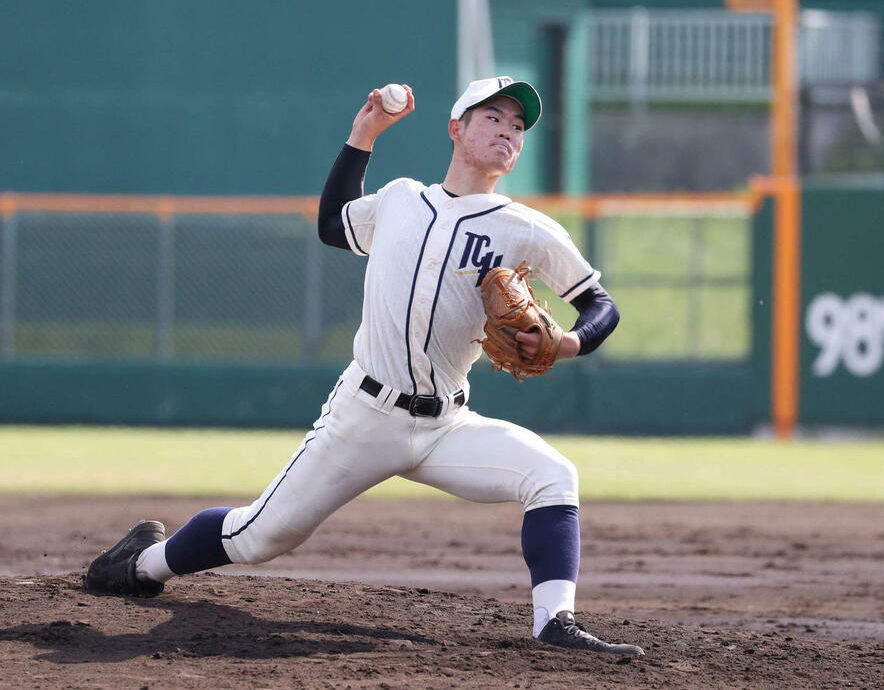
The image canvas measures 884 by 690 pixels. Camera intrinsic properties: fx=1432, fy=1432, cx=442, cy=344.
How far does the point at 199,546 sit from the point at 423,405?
0.95 m

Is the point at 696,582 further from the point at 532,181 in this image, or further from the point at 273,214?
the point at 532,181

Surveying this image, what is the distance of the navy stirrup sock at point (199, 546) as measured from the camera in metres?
4.81

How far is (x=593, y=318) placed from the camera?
4516mm

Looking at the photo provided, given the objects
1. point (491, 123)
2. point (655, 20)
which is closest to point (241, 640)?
point (491, 123)

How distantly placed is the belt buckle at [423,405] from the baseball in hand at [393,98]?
0.99 metres

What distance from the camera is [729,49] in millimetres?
24047

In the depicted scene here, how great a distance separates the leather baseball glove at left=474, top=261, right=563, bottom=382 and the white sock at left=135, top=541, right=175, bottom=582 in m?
1.40

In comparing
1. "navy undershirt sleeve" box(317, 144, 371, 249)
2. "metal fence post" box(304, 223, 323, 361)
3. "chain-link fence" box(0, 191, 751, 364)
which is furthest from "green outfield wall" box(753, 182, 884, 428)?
"navy undershirt sleeve" box(317, 144, 371, 249)

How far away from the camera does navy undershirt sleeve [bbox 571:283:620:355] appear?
4445mm

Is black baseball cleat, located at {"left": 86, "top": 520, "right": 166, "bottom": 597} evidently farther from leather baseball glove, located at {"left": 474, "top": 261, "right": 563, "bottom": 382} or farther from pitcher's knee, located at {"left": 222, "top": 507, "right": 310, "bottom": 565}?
leather baseball glove, located at {"left": 474, "top": 261, "right": 563, "bottom": 382}

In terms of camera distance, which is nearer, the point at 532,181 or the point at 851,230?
the point at 851,230

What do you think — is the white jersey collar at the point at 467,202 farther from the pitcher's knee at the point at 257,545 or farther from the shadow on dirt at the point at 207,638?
the shadow on dirt at the point at 207,638

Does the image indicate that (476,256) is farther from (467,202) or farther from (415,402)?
(415,402)

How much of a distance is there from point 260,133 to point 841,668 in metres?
14.2
